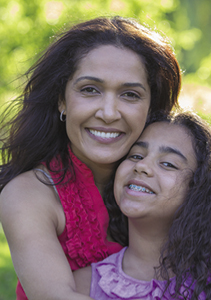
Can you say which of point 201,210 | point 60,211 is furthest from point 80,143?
point 201,210

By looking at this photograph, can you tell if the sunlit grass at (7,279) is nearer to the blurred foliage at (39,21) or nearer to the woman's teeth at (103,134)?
the blurred foliage at (39,21)

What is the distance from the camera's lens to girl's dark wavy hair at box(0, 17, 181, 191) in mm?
Answer: 2703

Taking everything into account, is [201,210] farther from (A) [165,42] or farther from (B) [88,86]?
(A) [165,42]

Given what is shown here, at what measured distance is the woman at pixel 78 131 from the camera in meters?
2.38

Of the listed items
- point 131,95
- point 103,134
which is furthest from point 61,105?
point 131,95

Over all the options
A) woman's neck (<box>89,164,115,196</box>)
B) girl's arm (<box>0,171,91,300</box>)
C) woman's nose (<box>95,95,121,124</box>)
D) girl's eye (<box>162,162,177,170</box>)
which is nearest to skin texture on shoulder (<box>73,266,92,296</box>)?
girl's arm (<box>0,171,91,300</box>)

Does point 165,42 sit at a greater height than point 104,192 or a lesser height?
greater

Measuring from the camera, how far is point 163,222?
2.49m

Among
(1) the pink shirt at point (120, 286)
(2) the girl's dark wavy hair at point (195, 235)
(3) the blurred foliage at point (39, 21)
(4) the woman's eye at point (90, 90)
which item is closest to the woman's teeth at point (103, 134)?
(4) the woman's eye at point (90, 90)

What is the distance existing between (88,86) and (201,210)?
3.46 feet

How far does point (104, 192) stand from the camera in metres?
2.97

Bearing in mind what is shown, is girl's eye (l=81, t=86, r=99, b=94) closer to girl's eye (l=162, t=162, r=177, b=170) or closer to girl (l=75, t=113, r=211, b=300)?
girl (l=75, t=113, r=211, b=300)

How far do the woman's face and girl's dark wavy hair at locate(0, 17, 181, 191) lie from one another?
3.7 inches

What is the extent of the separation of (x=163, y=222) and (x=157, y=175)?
0.30m
